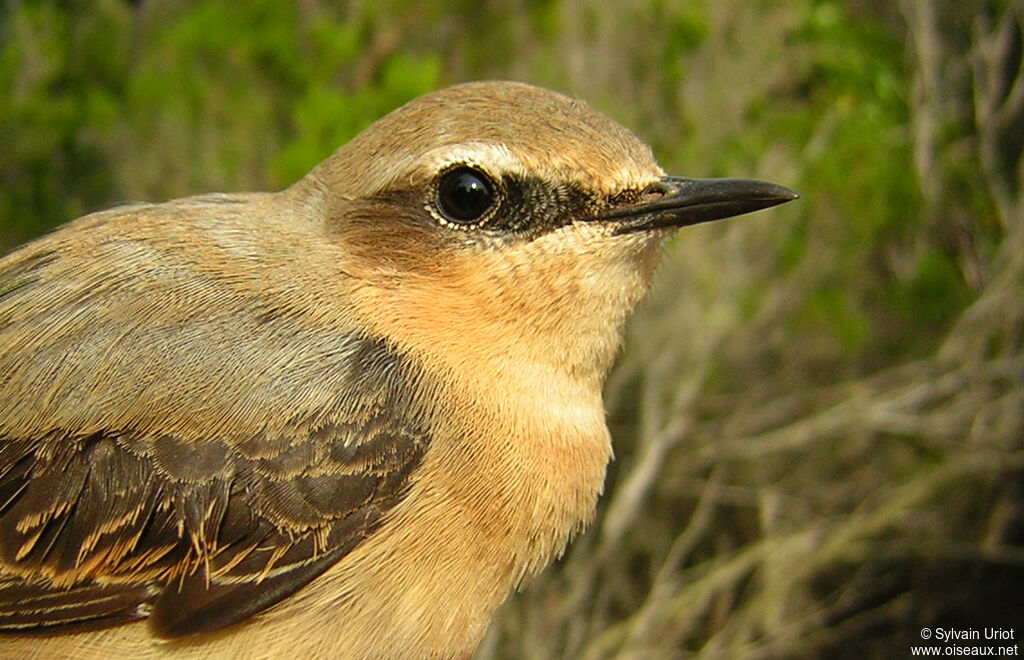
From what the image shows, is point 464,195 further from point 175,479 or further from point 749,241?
point 749,241

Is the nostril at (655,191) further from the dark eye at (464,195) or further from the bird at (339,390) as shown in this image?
the dark eye at (464,195)

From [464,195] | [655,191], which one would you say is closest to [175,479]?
[464,195]

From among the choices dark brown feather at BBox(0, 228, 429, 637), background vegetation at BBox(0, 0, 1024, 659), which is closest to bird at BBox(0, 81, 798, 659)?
dark brown feather at BBox(0, 228, 429, 637)

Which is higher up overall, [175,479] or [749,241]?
[749,241]

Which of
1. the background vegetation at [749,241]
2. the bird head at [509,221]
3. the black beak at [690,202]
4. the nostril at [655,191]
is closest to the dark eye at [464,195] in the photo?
the bird head at [509,221]

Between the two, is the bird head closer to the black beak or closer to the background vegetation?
the black beak

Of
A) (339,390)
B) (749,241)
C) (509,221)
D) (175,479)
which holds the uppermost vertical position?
(749,241)
